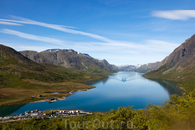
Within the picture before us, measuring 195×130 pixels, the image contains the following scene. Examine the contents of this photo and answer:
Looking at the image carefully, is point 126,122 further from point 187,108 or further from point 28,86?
point 28,86

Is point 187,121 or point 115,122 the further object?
point 115,122

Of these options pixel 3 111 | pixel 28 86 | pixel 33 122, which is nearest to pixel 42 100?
pixel 3 111

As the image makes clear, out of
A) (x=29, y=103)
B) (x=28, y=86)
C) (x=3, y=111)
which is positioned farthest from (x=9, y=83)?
(x=3, y=111)

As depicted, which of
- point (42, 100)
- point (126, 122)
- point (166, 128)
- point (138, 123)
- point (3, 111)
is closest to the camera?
point (166, 128)

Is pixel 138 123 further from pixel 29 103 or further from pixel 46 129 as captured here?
pixel 29 103

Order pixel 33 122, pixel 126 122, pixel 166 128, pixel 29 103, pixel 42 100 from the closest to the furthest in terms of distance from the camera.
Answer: pixel 166 128, pixel 126 122, pixel 33 122, pixel 29 103, pixel 42 100

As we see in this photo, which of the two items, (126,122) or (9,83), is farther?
(9,83)

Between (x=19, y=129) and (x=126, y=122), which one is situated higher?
(x=126, y=122)

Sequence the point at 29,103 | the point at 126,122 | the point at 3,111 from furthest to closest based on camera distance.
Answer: the point at 29,103, the point at 3,111, the point at 126,122

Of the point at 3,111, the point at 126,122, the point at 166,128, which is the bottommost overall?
the point at 3,111
